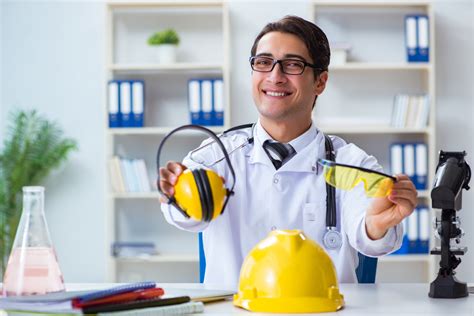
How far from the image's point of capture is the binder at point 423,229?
4945 millimetres

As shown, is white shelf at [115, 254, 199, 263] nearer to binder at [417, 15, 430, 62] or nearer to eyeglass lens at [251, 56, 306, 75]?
binder at [417, 15, 430, 62]

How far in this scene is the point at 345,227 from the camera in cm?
239

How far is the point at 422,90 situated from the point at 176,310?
3834 mm

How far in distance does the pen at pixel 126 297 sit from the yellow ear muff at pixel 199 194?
0.17m

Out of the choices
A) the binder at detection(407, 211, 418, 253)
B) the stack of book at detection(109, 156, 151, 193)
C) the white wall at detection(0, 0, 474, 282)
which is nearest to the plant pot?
the white wall at detection(0, 0, 474, 282)

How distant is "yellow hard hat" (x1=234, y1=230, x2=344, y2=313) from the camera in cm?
169

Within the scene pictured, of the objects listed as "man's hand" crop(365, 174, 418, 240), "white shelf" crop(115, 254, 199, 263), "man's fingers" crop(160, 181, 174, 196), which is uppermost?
"man's fingers" crop(160, 181, 174, 196)

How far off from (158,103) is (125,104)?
292 mm

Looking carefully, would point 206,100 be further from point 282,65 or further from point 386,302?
point 386,302

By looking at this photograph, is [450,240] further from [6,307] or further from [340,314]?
[6,307]

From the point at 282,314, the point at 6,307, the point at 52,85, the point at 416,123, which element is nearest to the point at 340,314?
the point at 282,314

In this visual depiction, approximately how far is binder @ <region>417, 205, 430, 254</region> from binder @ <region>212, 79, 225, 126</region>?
4.09 ft

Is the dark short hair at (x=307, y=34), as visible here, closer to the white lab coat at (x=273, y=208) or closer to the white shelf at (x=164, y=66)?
the white lab coat at (x=273, y=208)

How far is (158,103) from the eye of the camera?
5230 millimetres
